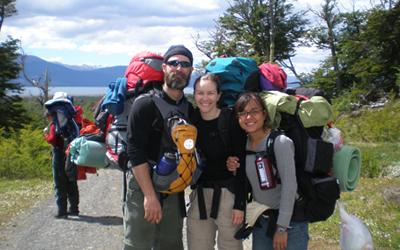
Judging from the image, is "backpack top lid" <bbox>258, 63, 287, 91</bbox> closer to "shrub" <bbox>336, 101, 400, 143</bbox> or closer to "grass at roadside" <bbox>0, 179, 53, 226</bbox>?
"grass at roadside" <bbox>0, 179, 53, 226</bbox>

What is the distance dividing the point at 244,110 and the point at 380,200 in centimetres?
572

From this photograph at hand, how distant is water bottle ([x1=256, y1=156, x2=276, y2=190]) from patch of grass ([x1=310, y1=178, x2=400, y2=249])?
285cm

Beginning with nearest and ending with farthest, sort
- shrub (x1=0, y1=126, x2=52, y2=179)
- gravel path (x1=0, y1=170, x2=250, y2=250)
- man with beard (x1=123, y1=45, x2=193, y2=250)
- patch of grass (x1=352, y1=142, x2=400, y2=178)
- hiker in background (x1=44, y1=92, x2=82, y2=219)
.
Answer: man with beard (x1=123, y1=45, x2=193, y2=250) < gravel path (x1=0, y1=170, x2=250, y2=250) < hiker in background (x1=44, y1=92, x2=82, y2=219) < patch of grass (x1=352, y1=142, x2=400, y2=178) < shrub (x1=0, y1=126, x2=52, y2=179)

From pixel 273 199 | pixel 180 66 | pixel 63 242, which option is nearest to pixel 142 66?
pixel 180 66

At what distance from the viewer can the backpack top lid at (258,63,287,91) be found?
3.91 m

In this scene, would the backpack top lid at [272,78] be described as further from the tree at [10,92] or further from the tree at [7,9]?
the tree at [7,9]

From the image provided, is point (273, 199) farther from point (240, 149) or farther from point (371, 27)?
point (371, 27)

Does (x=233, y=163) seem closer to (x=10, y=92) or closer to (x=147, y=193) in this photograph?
(x=147, y=193)

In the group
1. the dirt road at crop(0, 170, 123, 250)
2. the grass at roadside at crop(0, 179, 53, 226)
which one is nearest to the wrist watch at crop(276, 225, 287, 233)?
the dirt road at crop(0, 170, 123, 250)

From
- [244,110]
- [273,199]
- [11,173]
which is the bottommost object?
[11,173]

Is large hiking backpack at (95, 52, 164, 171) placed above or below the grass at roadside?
above

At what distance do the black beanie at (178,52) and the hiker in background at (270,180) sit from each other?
0.60m

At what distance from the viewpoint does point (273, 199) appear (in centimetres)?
370

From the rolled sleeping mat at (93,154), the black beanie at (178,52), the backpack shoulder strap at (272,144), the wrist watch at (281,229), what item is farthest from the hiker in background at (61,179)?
the wrist watch at (281,229)
